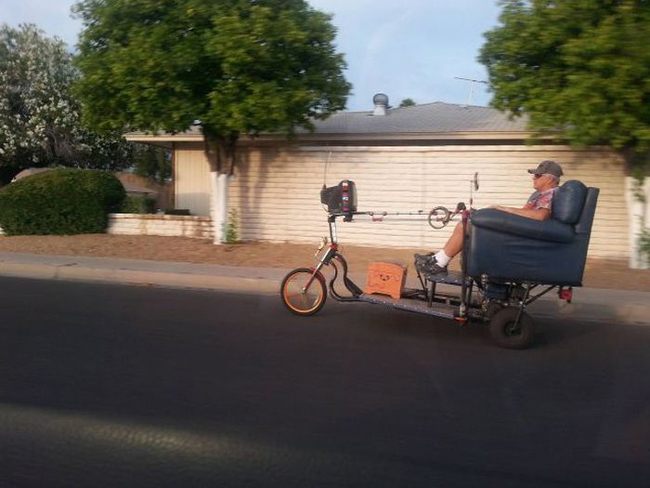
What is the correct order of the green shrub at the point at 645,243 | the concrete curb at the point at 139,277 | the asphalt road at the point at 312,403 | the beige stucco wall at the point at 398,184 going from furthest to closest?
the beige stucco wall at the point at 398,184, the green shrub at the point at 645,243, the concrete curb at the point at 139,277, the asphalt road at the point at 312,403

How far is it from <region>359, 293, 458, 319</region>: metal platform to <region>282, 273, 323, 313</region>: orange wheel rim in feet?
3.18

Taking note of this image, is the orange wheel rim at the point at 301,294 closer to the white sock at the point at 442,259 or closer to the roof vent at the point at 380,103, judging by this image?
the white sock at the point at 442,259

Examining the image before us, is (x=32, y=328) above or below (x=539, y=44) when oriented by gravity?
below

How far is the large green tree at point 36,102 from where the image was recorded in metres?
Result: 28.7

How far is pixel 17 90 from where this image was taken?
29.2 metres

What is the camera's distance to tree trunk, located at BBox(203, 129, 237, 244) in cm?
1725

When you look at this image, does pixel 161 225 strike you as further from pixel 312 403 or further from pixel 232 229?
pixel 312 403

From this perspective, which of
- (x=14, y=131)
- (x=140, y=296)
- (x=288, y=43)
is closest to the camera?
(x=140, y=296)

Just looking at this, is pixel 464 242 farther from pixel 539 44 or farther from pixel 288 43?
pixel 288 43

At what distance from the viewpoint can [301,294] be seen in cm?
1069

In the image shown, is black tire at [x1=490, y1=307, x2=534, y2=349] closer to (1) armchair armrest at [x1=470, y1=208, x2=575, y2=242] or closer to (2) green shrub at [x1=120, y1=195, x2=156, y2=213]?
(1) armchair armrest at [x1=470, y1=208, x2=575, y2=242]

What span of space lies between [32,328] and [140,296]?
2.93 metres

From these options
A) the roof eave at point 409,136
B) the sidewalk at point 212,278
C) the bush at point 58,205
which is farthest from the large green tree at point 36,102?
the sidewalk at point 212,278

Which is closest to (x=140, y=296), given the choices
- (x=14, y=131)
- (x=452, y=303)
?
(x=452, y=303)
